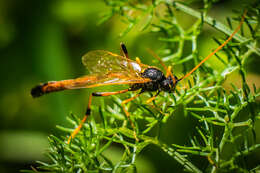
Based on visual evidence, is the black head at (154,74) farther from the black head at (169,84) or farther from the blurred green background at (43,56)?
the blurred green background at (43,56)

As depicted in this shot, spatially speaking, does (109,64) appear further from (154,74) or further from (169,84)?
(169,84)

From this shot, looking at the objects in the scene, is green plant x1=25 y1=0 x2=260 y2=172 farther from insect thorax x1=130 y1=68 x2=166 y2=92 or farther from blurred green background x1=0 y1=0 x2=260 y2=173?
blurred green background x1=0 y1=0 x2=260 y2=173

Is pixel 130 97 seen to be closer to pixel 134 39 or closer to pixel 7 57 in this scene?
pixel 134 39

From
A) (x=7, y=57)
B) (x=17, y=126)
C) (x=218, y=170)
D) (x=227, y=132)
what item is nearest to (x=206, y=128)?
(x=227, y=132)

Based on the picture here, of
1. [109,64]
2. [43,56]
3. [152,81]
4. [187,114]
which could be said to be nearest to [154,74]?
[152,81]

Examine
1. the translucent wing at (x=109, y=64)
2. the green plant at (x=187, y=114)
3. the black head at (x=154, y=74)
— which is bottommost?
the green plant at (x=187, y=114)

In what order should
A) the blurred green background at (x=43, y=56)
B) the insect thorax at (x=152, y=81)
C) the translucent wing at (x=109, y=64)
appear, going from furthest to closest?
the blurred green background at (x=43, y=56), the translucent wing at (x=109, y=64), the insect thorax at (x=152, y=81)

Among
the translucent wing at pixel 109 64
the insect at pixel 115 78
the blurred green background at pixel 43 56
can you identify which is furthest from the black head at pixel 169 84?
the blurred green background at pixel 43 56
